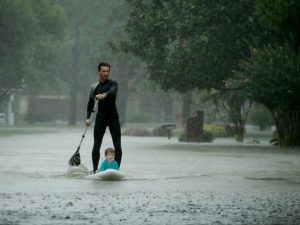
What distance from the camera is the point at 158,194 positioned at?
14812 mm

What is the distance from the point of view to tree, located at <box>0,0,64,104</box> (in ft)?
233

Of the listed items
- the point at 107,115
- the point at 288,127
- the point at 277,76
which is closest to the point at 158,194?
the point at 107,115

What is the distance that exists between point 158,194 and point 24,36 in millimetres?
59929

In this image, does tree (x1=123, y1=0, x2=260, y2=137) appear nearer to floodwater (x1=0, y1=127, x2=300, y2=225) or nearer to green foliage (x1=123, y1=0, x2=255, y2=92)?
green foliage (x1=123, y1=0, x2=255, y2=92)

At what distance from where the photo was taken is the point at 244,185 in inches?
671

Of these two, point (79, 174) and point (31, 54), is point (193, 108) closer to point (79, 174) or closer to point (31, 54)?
point (31, 54)

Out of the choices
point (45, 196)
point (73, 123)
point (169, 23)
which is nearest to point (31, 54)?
point (73, 123)

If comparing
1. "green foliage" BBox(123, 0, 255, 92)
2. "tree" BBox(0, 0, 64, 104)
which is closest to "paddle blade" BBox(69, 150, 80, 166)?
"green foliage" BBox(123, 0, 255, 92)

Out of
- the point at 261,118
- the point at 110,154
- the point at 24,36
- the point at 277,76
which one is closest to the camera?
the point at 110,154

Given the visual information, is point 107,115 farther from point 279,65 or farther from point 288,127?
point 288,127

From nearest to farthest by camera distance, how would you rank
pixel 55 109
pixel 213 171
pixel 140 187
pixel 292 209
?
pixel 292 209 → pixel 140 187 → pixel 213 171 → pixel 55 109

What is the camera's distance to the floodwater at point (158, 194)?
11.5 meters

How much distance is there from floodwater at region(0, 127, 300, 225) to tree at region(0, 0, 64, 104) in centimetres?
4726

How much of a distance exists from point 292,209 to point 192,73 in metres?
27.0
